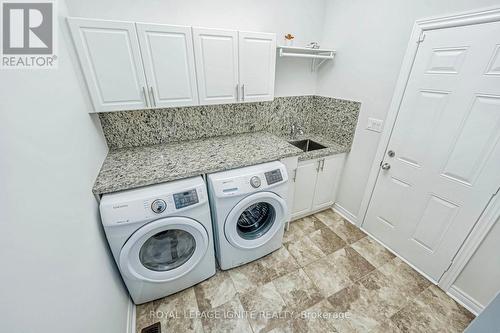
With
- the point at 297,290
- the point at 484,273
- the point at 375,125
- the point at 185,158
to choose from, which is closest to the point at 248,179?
the point at 185,158

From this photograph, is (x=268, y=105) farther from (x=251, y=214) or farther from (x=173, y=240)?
(x=173, y=240)

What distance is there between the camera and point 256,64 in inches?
65.9

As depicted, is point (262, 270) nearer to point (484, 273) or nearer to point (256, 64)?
point (484, 273)

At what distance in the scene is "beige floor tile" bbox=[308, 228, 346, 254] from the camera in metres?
1.95

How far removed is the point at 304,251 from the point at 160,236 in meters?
1.31

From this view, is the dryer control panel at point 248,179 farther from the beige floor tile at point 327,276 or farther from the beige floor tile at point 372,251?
the beige floor tile at point 372,251

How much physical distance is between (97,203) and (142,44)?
1.05m

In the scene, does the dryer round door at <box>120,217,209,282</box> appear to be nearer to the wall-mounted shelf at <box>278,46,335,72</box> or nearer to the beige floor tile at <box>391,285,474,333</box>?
the beige floor tile at <box>391,285,474,333</box>

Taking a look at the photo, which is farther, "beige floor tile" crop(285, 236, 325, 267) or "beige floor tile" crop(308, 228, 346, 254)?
"beige floor tile" crop(308, 228, 346, 254)

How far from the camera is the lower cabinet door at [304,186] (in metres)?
1.99

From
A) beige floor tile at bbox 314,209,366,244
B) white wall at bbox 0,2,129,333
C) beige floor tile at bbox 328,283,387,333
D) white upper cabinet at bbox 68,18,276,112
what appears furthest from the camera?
beige floor tile at bbox 314,209,366,244

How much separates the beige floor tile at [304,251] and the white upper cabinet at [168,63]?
1.63 metres

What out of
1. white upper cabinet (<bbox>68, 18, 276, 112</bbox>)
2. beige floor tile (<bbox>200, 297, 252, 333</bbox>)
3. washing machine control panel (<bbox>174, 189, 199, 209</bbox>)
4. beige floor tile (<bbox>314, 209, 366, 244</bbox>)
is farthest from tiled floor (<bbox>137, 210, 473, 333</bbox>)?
white upper cabinet (<bbox>68, 18, 276, 112</bbox>)

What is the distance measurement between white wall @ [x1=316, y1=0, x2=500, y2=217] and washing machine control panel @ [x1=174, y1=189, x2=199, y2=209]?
1.70 m
